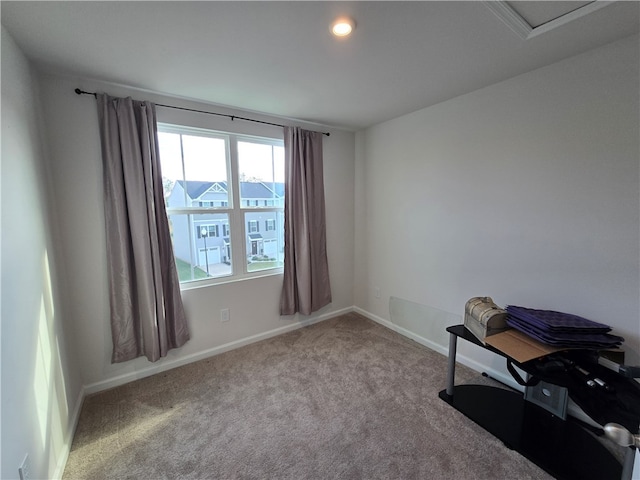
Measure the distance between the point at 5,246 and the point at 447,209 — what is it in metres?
2.82

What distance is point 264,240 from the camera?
9.57ft

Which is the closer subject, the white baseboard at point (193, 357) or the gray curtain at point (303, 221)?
the white baseboard at point (193, 357)

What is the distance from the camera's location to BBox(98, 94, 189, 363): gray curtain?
1.96 meters

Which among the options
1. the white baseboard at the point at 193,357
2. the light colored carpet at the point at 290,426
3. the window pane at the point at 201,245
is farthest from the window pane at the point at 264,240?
the light colored carpet at the point at 290,426

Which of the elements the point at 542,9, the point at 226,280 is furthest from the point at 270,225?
the point at 542,9

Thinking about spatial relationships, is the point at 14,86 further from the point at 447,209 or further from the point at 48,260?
the point at 447,209

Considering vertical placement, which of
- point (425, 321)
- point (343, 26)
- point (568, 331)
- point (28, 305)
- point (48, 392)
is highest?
point (343, 26)

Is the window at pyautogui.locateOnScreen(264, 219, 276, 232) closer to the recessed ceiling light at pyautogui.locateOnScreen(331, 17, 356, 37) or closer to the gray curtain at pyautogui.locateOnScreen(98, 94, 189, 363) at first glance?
the gray curtain at pyautogui.locateOnScreen(98, 94, 189, 363)

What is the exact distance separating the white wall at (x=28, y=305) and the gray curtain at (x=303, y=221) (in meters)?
1.78

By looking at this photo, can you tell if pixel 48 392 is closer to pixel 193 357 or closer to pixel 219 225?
pixel 193 357

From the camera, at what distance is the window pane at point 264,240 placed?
2805 mm

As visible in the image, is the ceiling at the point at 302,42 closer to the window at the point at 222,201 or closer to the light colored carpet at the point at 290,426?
the window at the point at 222,201

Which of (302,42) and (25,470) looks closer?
(25,470)

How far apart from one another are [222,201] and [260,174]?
1.62 ft
